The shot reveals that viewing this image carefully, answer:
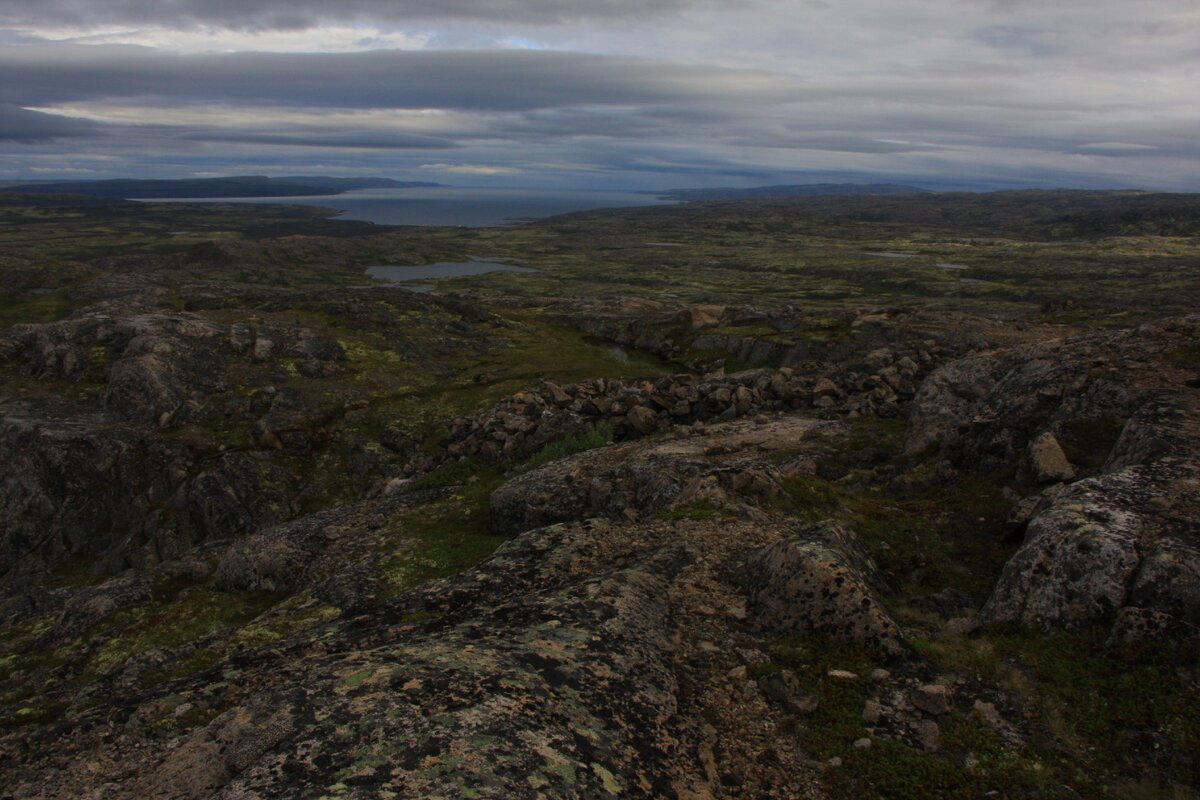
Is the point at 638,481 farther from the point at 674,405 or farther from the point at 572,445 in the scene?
the point at 674,405

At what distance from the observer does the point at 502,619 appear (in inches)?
494

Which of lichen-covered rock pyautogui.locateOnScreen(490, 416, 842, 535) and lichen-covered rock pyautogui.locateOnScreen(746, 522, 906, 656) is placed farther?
lichen-covered rock pyautogui.locateOnScreen(490, 416, 842, 535)

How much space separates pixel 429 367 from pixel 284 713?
59.9 meters

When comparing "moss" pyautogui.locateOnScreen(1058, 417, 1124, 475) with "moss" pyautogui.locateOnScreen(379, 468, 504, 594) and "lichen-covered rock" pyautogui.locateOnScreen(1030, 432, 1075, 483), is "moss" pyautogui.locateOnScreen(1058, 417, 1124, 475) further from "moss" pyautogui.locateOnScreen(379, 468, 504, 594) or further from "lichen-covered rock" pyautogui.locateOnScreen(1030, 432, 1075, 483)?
"moss" pyautogui.locateOnScreen(379, 468, 504, 594)

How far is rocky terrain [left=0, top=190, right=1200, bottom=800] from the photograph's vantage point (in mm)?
9203

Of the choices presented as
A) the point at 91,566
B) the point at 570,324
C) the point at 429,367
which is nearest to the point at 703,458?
the point at 91,566

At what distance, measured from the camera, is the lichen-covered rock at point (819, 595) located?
12.4 metres

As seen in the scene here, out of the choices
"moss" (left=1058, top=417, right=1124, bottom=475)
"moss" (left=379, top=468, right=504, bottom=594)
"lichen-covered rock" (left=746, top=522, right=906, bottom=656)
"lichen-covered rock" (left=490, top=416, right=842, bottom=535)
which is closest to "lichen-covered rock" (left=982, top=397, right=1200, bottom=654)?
"lichen-covered rock" (left=746, top=522, right=906, bottom=656)

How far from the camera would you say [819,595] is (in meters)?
12.9

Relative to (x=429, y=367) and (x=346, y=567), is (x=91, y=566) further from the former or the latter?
(x=429, y=367)

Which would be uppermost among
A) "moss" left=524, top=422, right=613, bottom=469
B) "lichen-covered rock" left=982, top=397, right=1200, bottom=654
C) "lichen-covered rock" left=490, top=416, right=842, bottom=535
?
"lichen-covered rock" left=982, top=397, right=1200, bottom=654

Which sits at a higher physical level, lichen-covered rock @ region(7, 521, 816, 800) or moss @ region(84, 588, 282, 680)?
lichen-covered rock @ region(7, 521, 816, 800)

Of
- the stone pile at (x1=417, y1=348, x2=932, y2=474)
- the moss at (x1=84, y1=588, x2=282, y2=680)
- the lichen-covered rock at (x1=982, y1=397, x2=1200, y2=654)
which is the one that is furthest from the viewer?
the stone pile at (x1=417, y1=348, x2=932, y2=474)

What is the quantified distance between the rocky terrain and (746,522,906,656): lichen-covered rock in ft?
0.20
